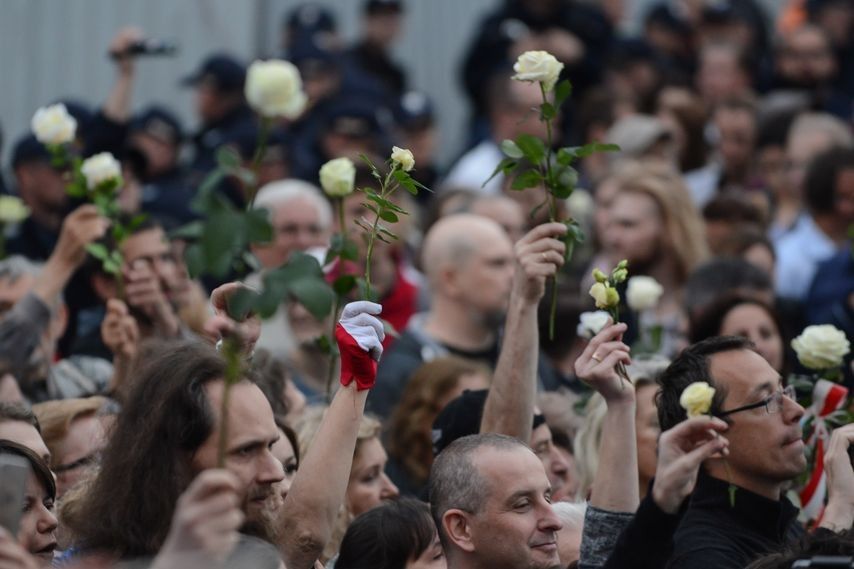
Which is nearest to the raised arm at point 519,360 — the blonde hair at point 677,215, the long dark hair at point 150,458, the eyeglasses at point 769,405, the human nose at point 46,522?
the eyeglasses at point 769,405

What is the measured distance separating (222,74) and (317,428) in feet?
22.2

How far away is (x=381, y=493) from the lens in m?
6.03

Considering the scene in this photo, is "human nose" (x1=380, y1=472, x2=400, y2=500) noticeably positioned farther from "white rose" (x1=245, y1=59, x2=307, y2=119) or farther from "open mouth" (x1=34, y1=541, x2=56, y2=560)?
"white rose" (x1=245, y1=59, x2=307, y2=119)

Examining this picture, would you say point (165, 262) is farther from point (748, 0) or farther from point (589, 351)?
point (748, 0)

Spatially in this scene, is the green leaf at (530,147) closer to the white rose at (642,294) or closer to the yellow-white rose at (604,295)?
the yellow-white rose at (604,295)

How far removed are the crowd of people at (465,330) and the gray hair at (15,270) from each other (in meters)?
0.03

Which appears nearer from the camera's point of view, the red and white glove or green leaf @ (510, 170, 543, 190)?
the red and white glove

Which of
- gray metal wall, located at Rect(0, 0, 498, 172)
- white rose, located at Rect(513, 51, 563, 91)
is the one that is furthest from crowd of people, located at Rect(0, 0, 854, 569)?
gray metal wall, located at Rect(0, 0, 498, 172)

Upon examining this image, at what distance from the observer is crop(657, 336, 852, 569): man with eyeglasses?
5219mm

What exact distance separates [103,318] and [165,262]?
0.40m

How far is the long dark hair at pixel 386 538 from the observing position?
4.96 meters

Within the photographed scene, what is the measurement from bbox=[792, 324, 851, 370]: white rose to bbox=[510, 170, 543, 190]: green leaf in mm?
1400

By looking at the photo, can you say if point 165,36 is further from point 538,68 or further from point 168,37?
point 538,68

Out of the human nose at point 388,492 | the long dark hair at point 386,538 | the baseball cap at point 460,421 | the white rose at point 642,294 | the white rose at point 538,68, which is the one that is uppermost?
the white rose at point 538,68
